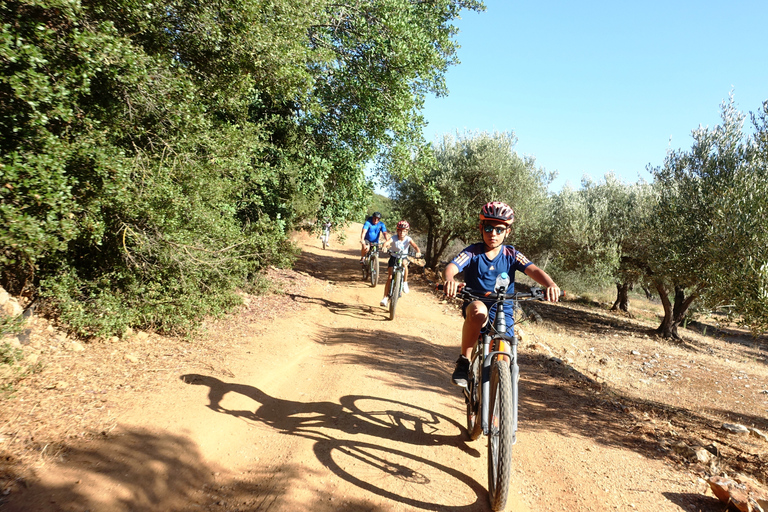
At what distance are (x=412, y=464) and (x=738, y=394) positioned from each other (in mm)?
10341

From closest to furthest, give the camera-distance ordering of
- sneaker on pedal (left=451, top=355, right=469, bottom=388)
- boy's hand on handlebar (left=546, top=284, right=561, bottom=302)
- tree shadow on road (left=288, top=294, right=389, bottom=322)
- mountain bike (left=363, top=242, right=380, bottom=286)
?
boy's hand on handlebar (left=546, top=284, right=561, bottom=302) < sneaker on pedal (left=451, top=355, right=469, bottom=388) < tree shadow on road (left=288, top=294, right=389, bottom=322) < mountain bike (left=363, top=242, right=380, bottom=286)

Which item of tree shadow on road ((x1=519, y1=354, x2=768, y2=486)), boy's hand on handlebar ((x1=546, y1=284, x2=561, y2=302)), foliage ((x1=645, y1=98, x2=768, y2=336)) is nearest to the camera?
boy's hand on handlebar ((x1=546, y1=284, x2=561, y2=302))

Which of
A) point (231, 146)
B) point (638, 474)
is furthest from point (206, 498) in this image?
point (231, 146)

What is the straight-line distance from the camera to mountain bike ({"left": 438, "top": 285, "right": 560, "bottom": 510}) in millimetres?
3277

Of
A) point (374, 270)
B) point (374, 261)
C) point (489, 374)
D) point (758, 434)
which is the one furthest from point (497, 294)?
point (374, 261)

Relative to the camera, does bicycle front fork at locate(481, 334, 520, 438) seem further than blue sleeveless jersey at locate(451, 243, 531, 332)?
No

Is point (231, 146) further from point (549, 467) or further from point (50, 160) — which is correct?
point (549, 467)

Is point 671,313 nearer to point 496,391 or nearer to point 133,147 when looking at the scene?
point 496,391

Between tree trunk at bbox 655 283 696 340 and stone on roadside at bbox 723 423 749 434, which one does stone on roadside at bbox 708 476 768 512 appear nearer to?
stone on roadside at bbox 723 423 749 434

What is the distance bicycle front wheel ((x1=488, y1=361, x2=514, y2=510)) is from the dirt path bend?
9.2 inches

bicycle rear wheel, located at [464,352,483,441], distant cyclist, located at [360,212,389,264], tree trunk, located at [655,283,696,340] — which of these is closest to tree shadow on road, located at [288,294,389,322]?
distant cyclist, located at [360,212,389,264]

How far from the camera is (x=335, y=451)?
397 cm

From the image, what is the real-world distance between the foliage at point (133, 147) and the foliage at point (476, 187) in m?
9.56

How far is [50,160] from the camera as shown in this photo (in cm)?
429
